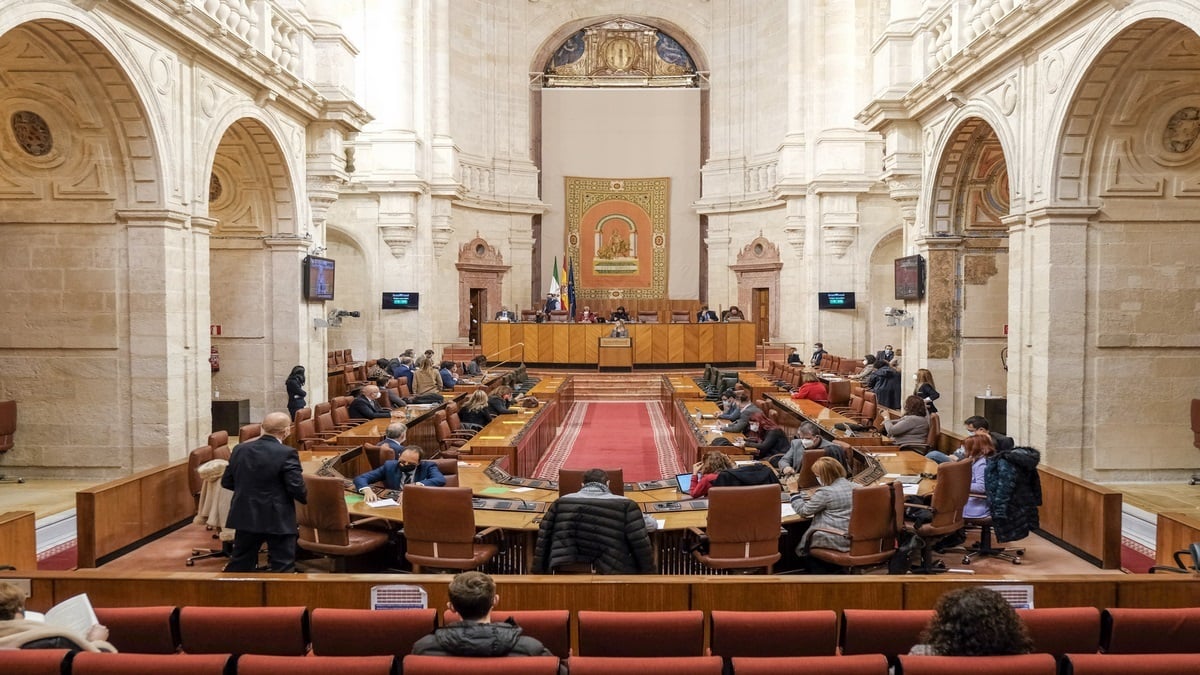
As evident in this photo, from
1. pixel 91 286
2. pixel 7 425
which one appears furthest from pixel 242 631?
pixel 7 425

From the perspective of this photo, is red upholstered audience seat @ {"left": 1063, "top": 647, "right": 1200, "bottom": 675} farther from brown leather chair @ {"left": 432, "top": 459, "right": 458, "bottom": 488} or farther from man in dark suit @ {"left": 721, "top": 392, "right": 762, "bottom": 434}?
man in dark suit @ {"left": 721, "top": 392, "right": 762, "bottom": 434}

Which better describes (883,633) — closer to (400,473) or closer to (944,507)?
(944,507)

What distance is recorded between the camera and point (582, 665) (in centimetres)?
334

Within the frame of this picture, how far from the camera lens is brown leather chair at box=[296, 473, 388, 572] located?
5.91 metres

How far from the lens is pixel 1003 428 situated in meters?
12.3

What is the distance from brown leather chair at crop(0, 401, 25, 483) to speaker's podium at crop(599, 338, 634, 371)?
45.1 feet

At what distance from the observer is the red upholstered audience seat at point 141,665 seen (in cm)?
329

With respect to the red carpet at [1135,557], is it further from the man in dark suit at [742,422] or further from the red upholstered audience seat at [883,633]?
the man in dark suit at [742,422]

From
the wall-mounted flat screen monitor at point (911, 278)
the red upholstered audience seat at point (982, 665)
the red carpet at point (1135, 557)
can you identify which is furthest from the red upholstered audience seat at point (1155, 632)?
the wall-mounted flat screen monitor at point (911, 278)

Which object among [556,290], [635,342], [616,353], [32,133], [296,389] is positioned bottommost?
[296,389]

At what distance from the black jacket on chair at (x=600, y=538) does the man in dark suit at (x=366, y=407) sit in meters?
7.39

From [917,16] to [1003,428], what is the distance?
6.20m

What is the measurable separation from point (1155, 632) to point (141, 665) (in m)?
4.16

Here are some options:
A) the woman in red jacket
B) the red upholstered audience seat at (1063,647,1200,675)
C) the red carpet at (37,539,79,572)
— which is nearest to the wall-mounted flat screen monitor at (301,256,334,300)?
the red carpet at (37,539,79,572)
